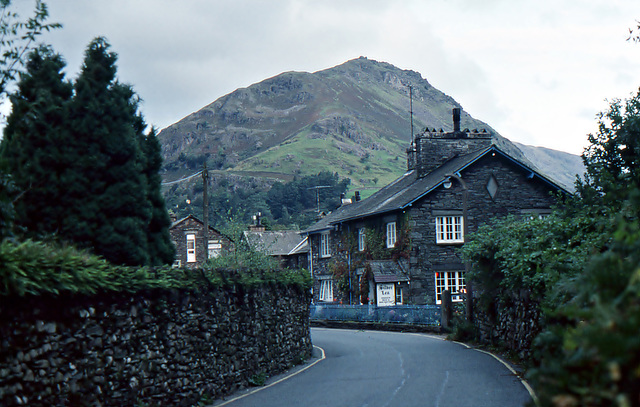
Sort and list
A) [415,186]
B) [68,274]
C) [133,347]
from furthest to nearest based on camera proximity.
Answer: [415,186], [133,347], [68,274]

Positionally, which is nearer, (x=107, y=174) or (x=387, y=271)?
(x=107, y=174)

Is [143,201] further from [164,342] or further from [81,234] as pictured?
[164,342]

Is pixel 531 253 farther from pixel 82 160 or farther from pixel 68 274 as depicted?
pixel 68 274

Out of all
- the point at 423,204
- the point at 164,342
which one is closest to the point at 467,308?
the point at 423,204

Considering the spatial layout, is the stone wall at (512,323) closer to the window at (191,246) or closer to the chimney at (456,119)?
the chimney at (456,119)

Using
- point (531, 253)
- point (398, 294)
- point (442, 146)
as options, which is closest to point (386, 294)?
point (398, 294)

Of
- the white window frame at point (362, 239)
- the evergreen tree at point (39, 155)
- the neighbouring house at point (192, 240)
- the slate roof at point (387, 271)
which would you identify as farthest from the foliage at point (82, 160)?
the neighbouring house at point (192, 240)

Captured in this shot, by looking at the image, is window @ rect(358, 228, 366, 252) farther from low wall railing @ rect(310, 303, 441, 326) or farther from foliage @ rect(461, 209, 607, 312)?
foliage @ rect(461, 209, 607, 312)

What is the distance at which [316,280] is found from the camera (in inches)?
1911

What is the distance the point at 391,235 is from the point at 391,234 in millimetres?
56

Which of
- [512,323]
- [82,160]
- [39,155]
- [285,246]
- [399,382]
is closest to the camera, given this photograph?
[39,155]

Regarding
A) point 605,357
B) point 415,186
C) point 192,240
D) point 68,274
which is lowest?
point 605,357

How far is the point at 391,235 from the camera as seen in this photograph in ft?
125

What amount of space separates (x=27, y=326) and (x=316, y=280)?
40335mm
